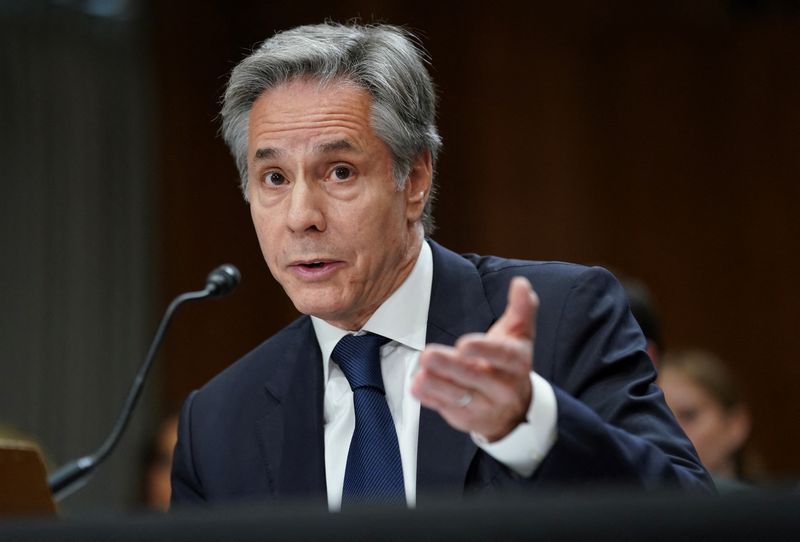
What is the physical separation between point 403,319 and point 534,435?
580 mm

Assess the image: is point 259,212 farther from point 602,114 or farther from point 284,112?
point 602,114

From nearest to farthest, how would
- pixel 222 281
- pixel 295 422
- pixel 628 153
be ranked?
1. pixel 295 422
2. pixel 222 281
3. pixel 628 153

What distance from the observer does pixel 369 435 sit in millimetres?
1974

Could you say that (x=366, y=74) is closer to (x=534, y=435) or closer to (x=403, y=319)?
(x=403, y=319)

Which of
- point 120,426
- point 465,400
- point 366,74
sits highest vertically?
point 366,74

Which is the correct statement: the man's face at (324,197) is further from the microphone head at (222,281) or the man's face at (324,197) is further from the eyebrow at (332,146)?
the microphone head at (222,281)

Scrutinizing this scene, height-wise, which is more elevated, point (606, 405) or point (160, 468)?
point (606, 405)

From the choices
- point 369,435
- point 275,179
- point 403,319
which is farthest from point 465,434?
point 275,179

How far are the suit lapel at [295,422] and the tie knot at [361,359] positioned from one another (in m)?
0.07

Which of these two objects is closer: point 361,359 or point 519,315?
point 519,315

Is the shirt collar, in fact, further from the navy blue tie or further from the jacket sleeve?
the jacket sleeve

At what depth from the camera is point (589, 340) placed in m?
1.91

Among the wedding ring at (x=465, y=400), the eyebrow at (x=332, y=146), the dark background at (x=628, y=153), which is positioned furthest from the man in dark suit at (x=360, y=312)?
the dark background at (x=628, y=153)

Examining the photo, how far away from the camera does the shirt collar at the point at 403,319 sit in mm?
2068
